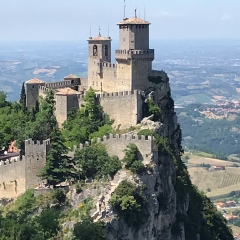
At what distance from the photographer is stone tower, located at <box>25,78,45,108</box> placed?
6116cm

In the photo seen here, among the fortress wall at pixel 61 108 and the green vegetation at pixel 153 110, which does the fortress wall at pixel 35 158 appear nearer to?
the fortress wall at pixel 61 108

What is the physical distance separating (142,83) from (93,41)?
816 cm

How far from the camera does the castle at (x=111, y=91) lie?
1853 inches

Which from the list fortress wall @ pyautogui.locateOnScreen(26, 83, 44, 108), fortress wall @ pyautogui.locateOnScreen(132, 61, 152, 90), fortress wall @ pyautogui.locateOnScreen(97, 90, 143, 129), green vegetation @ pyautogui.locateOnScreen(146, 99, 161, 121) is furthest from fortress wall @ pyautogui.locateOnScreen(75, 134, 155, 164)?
fortress wall @ pyautogui.locateOnScreen(26, 83, 44, 108)

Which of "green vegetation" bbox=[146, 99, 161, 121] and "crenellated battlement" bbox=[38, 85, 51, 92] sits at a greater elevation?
"crenellated battlement" bbox=[38, 85, 51, 92]

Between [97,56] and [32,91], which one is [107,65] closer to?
[97,56]

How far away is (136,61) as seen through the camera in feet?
190

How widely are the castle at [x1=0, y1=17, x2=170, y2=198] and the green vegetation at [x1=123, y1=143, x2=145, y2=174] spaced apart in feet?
2.06

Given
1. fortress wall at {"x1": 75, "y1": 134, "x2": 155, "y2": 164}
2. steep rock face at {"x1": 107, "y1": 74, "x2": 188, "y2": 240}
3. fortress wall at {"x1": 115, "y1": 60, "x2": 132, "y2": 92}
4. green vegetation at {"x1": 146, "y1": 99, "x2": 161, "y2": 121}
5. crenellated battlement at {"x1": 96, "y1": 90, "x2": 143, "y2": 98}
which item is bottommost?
steep rock face at {"x1": 107, "y1": 74, "x2": 188, "y2": 240}

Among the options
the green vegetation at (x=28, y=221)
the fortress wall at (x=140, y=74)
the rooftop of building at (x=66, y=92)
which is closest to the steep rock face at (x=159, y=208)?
the green vegetation at (x=28, y=221)

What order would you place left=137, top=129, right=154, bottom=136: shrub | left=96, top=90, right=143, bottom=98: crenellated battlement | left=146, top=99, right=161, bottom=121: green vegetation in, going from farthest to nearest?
left=146, top=99, right=161, bottom=121: green vegetation → left=96, top=90, right=143, bottom=98: crenellated battlement → left=137, top=129, right=154, bottom=136: shrub

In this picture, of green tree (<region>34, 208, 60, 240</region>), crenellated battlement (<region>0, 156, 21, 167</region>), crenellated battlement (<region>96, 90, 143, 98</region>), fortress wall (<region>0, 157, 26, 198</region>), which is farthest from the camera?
crenellated battlement (<region>96, 90, 143, 98</region>)

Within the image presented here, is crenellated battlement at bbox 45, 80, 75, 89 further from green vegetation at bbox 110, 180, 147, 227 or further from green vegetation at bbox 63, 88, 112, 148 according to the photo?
green vegetation at bbox 110, 180, 147, 227

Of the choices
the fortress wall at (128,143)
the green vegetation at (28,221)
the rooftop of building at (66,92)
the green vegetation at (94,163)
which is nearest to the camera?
the green vegetation at (28,221)
